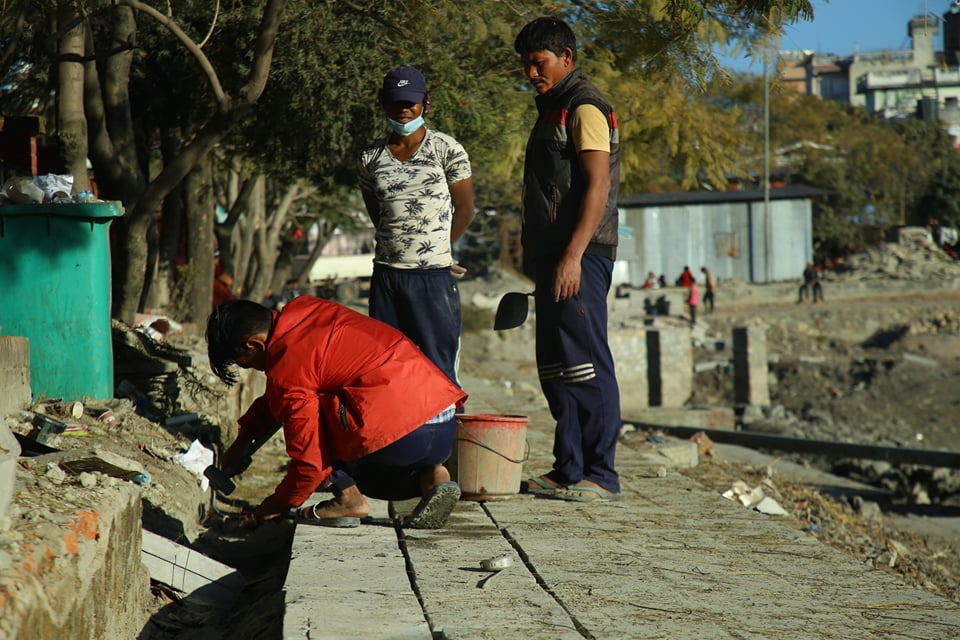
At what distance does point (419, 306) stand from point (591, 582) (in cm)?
185

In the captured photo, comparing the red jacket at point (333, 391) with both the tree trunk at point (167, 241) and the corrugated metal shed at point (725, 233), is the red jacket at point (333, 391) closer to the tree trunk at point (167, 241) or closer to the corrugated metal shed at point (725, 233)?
the tree trunk at point (167, 241)

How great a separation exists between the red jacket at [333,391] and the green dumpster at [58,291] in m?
2.09

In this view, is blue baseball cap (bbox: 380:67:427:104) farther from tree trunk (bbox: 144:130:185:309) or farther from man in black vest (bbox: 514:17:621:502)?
tree trunk (bbox: 144:130:185:309)

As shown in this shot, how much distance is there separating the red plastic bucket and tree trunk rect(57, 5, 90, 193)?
150 inches

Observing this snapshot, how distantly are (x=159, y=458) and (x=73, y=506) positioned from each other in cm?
225

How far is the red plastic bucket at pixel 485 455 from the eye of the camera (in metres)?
4.87

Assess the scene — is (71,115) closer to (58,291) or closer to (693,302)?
(58,291)

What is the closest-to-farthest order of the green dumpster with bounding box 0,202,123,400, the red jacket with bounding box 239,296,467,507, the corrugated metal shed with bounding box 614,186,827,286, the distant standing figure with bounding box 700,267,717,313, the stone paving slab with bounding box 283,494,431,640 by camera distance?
the stone paving slab with bounding box 283,494,431,640 → the red jacket with bounding box 239,296,467,507 → the green dumpster with bounding box 0,202,123,400 → the distant standing figure with bounding box 700,267,717,313 → the corrugated metal shed with bounding box 614,186,827,286

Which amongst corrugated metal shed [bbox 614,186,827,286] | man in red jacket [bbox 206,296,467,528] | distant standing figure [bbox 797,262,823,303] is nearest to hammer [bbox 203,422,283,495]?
man in red jacket [bbox 206,296,467,528]

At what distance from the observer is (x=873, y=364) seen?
113 feet

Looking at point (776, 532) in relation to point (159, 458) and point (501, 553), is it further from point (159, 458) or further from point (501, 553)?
point (159, 458)

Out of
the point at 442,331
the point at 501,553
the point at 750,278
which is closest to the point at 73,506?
the point at 501,553

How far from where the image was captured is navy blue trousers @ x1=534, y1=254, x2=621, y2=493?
488 centimetres

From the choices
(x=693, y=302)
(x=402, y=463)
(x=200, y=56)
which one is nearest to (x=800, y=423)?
(x=693, y=302)
